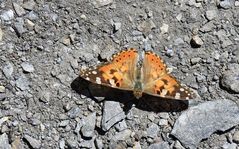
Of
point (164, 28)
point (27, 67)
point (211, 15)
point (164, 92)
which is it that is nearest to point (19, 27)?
point (27, 67)

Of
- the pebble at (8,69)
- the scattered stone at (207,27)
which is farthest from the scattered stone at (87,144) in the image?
the scattered stone at (207,27)

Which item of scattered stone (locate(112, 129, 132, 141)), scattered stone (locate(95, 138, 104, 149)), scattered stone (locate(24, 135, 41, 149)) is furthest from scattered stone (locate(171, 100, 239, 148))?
scattered stone (locate(24, 135, 41, 149))

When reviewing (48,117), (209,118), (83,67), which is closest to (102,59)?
(83,67)

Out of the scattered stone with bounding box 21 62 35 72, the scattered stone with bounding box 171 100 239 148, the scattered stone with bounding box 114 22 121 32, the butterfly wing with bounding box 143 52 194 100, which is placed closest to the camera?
the butterfly wing with bounding box 143 52 194 100

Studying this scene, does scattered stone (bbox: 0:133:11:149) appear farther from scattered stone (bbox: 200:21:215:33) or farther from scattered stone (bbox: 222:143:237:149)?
scattered stone (bbox: 200:21:215:33)

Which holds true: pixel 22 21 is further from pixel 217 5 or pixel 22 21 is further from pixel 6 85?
pixel 217 5

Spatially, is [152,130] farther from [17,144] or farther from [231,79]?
[17,144]
